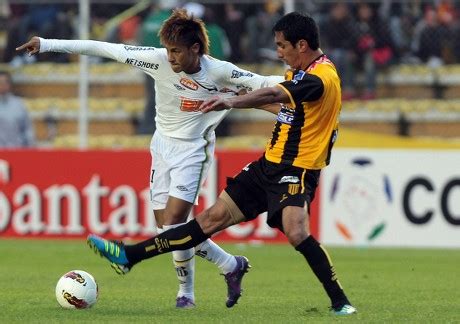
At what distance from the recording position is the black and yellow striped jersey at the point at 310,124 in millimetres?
8516

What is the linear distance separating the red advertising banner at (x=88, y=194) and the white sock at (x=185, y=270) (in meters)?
6.51

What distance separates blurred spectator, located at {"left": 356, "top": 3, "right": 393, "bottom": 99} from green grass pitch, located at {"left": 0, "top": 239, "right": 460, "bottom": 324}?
3.38m

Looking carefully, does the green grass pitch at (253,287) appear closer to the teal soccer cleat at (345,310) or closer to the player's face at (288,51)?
the teal soccer cleat at (345,310)

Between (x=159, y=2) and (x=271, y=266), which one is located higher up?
(x=159, y=2)

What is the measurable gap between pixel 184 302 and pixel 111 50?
1.92m

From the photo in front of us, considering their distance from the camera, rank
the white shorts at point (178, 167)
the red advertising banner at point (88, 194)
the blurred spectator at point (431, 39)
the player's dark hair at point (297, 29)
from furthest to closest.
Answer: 1. the blurred spectator at point (431, 39)
2. the red advertising banner at point (88, 194)
3. the white shorts at point (178, 167)
4. the player's dark hair at point (297, 29)

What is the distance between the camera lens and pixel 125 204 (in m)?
16.2

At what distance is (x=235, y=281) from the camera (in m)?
9.28

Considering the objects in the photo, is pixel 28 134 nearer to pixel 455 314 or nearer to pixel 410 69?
pixel 410 69

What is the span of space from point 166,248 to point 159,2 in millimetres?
10033

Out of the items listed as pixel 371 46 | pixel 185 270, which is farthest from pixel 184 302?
pixel 371 46

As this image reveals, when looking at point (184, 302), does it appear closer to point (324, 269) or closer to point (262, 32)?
point (324, 269)

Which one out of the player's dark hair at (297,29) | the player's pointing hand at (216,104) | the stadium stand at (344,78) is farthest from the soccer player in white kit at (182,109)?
the stadium stand at (344,78)

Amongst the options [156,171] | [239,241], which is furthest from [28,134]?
[156,171]
